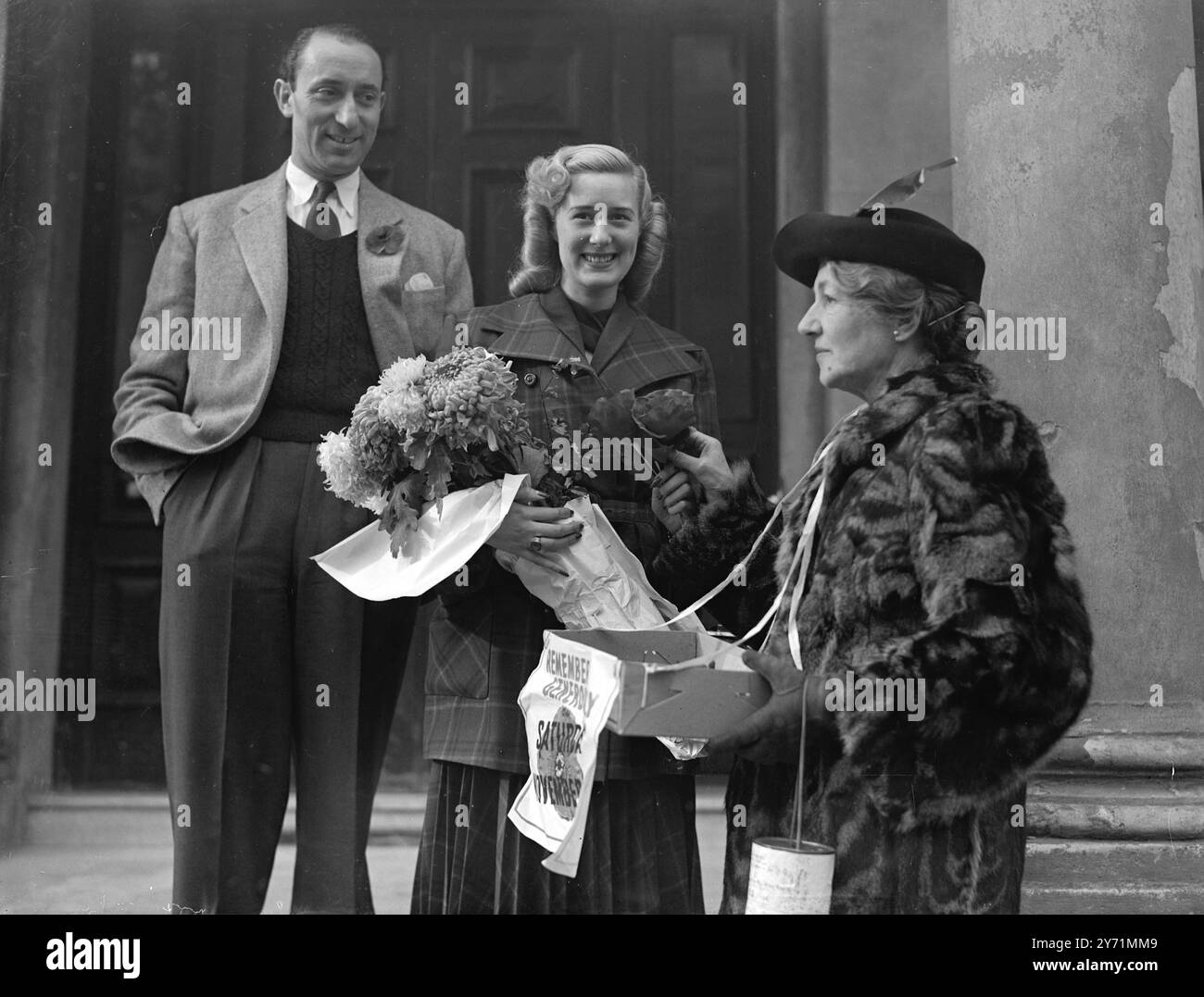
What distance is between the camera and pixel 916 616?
2973 millimetres

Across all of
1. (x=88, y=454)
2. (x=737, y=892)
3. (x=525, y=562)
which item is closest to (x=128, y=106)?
(x=88, y=454)

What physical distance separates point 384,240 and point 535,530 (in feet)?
4.02

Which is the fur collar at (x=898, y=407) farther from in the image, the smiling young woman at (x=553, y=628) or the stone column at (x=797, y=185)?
the stone column at (x=797, y=185)

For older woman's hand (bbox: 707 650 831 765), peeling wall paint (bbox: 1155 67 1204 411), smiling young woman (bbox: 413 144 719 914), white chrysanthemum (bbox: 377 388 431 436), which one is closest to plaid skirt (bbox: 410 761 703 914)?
smiling young woman (bbox: 413 144 719 914)

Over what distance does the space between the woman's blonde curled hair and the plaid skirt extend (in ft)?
4.50

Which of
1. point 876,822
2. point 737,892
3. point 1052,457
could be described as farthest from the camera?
point 1052,457

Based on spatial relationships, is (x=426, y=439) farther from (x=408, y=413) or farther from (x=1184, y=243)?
(x=1184, y=243)

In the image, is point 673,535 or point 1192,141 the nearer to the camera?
point 673,535

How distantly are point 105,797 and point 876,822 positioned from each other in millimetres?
2302

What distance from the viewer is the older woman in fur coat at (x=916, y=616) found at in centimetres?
288

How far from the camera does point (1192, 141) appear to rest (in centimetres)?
418

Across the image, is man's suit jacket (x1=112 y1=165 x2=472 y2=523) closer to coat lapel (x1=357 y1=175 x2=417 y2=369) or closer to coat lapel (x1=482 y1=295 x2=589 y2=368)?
coat lapel (x1=357 y1=175 x2=417 y2=369)

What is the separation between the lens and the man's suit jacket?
4.00m
